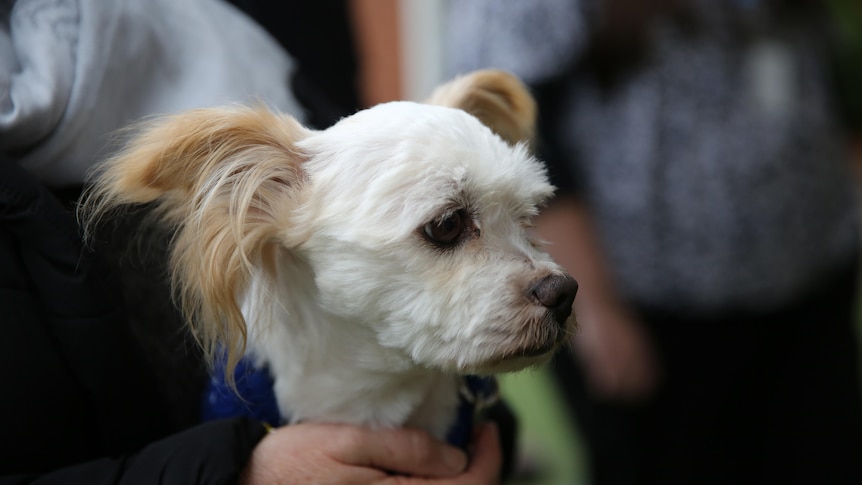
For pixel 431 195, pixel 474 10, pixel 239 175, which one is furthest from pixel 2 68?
pixel 474 10

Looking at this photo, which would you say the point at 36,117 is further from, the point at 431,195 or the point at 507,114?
the point at 507,114

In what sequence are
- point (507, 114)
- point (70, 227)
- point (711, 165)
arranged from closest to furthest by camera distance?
point (70, 227) → point (507, 114) → point (711, 165)

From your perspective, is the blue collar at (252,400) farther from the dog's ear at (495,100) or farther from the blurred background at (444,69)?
the blurred background at (444,69)

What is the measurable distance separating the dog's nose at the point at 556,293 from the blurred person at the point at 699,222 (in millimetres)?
535

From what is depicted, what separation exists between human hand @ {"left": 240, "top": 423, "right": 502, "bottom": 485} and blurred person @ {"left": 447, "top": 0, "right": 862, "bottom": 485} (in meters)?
0.53

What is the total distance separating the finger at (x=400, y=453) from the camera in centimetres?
74

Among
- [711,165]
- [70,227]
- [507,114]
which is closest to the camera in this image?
[70,227]

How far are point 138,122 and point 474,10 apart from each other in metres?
0.72

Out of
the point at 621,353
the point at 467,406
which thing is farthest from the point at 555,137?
the point at 467,406

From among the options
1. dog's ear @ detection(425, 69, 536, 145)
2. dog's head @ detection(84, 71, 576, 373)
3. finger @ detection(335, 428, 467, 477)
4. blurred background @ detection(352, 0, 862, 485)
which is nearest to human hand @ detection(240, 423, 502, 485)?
finger @ detection(335, 428, 467, 477)

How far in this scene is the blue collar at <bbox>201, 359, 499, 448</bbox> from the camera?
2.57 feet

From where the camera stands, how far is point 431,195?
678 mm

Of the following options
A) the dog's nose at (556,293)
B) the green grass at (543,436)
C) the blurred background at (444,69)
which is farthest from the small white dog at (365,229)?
the green grass at (543,436)

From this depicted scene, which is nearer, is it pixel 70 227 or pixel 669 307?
pixel 70 227
